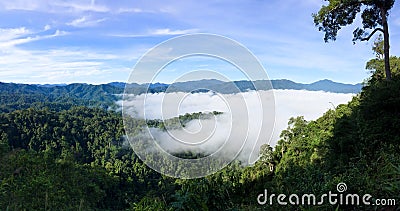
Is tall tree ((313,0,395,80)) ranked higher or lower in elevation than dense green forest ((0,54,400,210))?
higher

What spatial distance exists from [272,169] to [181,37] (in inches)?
769

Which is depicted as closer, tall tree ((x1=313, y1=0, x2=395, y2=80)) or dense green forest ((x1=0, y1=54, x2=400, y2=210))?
dense green forest ((x1=0, y1=54, x2=400, y2=210))

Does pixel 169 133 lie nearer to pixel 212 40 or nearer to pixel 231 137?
pixel 231 137

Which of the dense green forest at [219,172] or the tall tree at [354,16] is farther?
the tall tree at [354,16]

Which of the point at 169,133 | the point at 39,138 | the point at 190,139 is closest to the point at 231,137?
the point at 190,139

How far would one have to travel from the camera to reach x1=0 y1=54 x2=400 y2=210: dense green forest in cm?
279

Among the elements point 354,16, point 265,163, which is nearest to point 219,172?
point 354,16

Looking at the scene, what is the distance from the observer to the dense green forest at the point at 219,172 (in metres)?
2.79

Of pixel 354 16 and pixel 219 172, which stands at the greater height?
pixel 354 16

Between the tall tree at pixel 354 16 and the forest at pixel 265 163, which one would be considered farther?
the tall tree at pixel 354 16

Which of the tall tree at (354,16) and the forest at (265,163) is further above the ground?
the tall tree at (354,16)

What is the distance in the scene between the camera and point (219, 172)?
3.16 meters

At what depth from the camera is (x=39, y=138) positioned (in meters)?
39.7

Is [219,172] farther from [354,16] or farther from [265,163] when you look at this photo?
[265,163]
